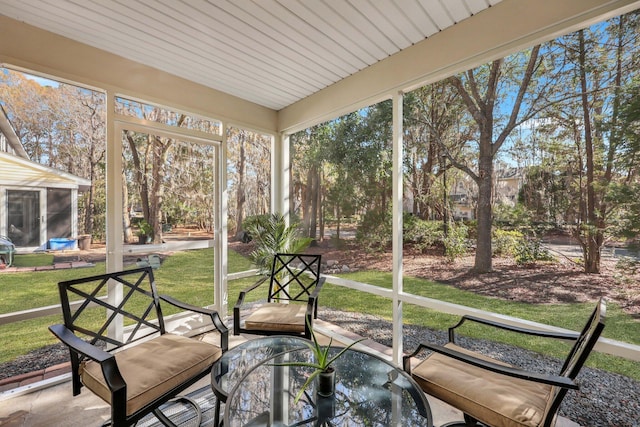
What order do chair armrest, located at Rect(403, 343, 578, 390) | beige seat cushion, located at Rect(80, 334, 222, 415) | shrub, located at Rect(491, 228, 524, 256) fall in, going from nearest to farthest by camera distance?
chair armrest, located at Rect(403, 343, 578, 390) → beige seat cushion, located at Rect(80, 334, 222, 415) → shrub, located at Rect(491, 228, 524, 256)

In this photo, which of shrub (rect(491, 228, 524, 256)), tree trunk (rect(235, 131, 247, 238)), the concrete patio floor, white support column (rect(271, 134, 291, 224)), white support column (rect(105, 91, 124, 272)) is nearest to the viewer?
the concrete patio floor

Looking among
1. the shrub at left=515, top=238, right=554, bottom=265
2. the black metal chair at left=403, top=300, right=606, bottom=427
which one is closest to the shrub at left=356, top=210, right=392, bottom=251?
the shrub at left=515, top=238, right=554, bottom=265

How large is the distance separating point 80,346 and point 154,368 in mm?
404

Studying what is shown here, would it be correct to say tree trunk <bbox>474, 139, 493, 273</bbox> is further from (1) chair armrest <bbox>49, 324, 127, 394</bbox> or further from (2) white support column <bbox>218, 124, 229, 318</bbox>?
(2) white support column <bbox>218, 124, 229, 318</bbox>

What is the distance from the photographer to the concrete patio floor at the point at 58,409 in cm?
190

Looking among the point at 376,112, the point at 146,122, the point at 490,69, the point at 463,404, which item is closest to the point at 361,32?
the point at 376,112

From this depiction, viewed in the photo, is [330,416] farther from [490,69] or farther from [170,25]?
[170,25]

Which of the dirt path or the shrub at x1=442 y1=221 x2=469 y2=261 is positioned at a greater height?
the shrub at x1=442 y1=221 x2=469 y2=261

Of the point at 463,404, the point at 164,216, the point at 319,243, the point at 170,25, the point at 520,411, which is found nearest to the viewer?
the point at 520,411

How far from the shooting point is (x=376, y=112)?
297cm

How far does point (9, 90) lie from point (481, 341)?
446cm

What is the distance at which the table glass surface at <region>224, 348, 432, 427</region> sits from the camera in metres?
1.30

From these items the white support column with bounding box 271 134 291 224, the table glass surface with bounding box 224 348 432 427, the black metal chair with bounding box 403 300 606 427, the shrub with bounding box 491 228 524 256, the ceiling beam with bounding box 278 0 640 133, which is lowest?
the table glass surface with bounding box 224 348 432 427

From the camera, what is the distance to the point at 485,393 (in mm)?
1419
